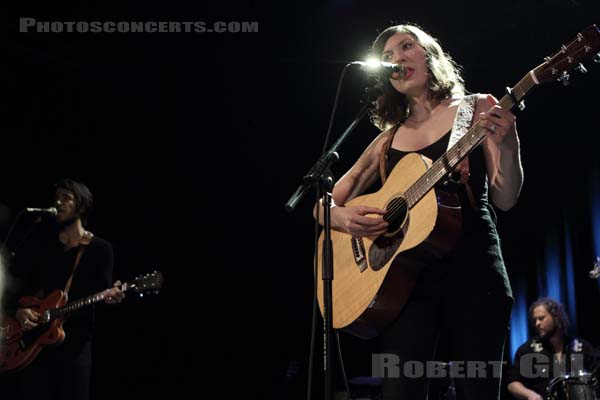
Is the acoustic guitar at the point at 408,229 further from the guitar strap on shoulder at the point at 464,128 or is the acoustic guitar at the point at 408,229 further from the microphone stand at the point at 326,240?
the microphone stand at the point at 326,240

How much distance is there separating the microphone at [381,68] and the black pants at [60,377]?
2887 millimetres

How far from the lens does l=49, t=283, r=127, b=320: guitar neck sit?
472cm

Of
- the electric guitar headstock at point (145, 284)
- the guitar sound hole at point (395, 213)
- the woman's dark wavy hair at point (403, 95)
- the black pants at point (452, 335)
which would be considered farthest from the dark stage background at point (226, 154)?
the black pants at point (452, 335)

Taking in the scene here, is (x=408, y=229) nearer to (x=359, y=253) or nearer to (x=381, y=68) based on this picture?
(x=359, y=253)

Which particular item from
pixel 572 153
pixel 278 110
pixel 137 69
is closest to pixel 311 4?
pixel 278 110

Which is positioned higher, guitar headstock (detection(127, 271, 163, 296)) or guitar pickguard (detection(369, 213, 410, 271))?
guitar headstock (detection(127, 271, 163, 296))

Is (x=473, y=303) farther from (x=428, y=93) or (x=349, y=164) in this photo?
(x=349, y=164)

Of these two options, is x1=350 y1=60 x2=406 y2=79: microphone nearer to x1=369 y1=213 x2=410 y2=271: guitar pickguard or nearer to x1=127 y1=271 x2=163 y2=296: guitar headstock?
x1=369 y1=213 x2=410 y2=271: guitar pickguard

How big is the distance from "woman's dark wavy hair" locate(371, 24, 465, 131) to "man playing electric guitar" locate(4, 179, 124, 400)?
2688 mm

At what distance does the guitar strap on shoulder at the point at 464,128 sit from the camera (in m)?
2.39

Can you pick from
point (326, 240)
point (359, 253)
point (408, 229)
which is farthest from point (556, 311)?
point (326, 240)

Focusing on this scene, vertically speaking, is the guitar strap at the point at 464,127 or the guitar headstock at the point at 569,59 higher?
the guitar headstock at the point at 569,59

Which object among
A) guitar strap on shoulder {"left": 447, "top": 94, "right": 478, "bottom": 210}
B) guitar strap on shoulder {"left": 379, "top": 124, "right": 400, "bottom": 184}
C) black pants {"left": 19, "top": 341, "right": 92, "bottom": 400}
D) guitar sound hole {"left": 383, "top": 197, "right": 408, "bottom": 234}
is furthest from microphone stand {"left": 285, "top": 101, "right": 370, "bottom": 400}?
black pants {"left": 19, "top": 341, "right": 92, "bottom": 400}

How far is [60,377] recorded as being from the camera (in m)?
4.38
